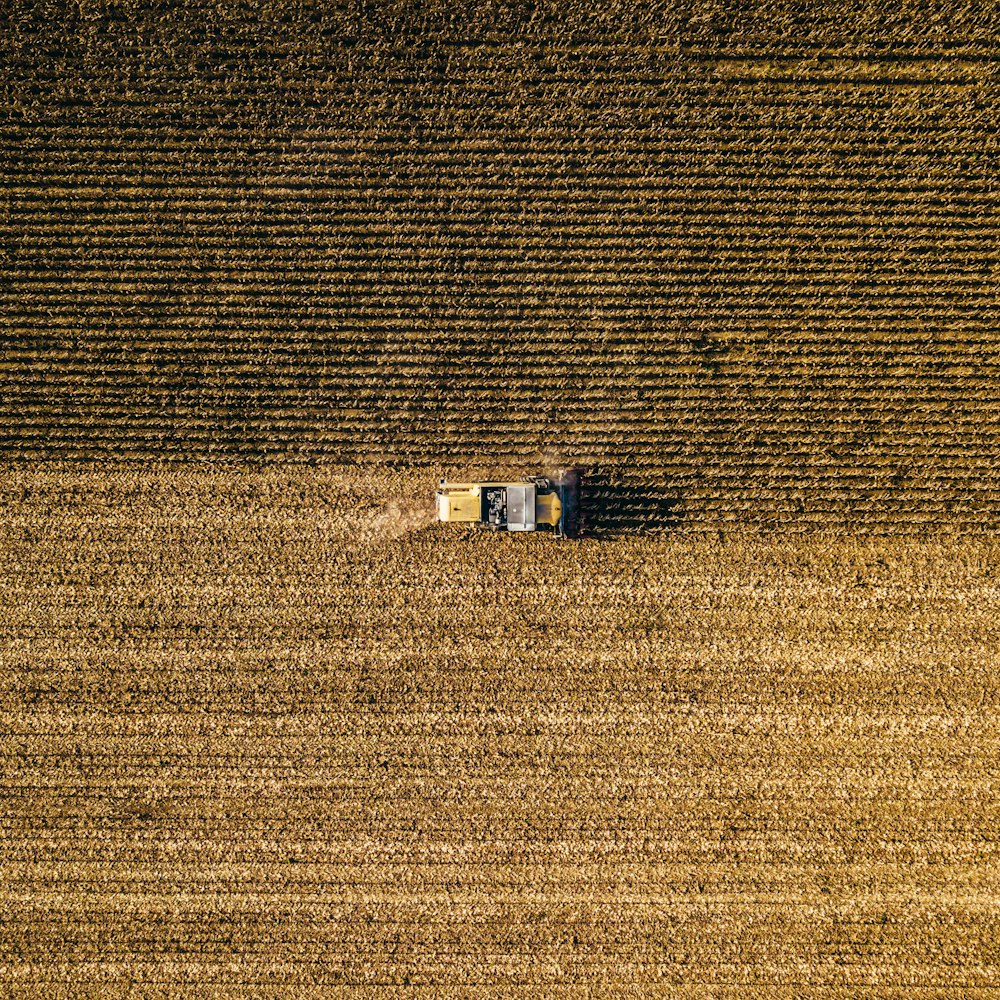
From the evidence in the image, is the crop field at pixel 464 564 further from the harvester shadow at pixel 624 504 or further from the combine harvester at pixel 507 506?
the combine harvester at pixel 507 506

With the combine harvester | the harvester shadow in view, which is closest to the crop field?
the harvester shadow

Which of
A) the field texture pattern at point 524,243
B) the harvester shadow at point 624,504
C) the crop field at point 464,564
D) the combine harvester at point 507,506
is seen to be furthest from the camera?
the harvester shadow at point 624,504

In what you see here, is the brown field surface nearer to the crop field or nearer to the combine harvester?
the crop field

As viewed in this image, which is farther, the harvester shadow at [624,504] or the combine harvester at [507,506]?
the harvester shadow at [624,504]

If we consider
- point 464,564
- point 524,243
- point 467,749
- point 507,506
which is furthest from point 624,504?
point 467,749

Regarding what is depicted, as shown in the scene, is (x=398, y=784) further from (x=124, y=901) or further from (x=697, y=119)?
(x=697, y=119)

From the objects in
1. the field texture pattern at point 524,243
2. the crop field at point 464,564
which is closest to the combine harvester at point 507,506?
the crop field at point 464,564

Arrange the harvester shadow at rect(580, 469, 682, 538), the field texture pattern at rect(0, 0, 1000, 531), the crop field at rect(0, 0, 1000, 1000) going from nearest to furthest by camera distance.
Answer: the field texture pattern at rect(0, 0, 1000, 531), the crop field at rect(0, 0, 1000, 1000), the harvester shadow at rect(580, 469, 682, 538)

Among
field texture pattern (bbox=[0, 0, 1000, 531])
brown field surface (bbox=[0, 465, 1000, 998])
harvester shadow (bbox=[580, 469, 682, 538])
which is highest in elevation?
field texture pattern (bbox=[0, 0, 1000, 531])
